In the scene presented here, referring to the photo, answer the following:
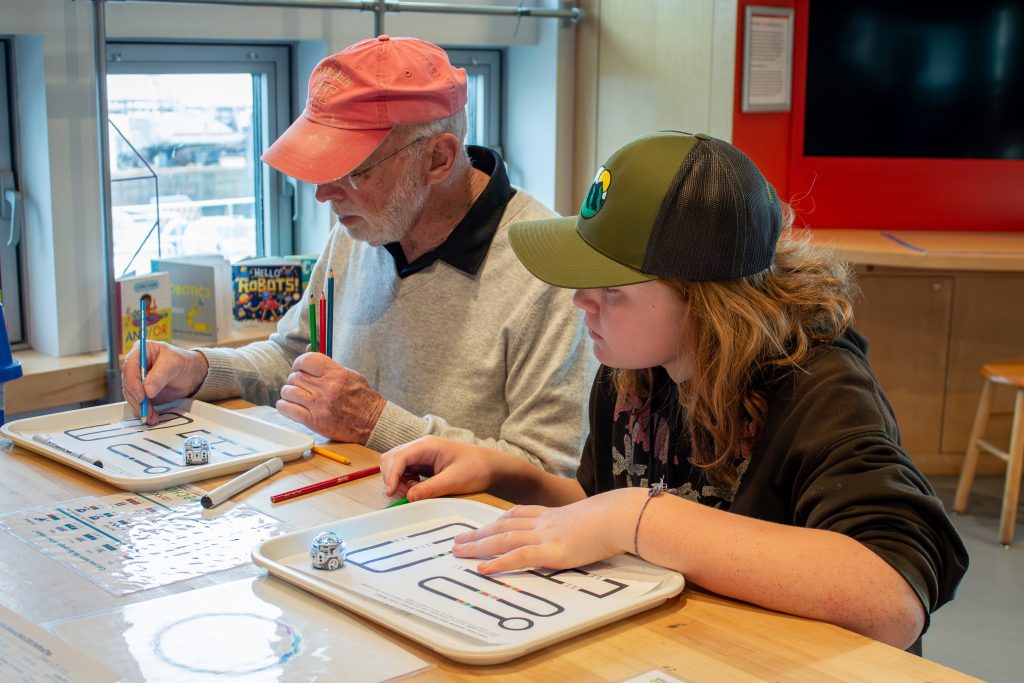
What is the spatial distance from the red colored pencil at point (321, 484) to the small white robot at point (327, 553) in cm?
27

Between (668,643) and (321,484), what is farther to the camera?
(321,484)

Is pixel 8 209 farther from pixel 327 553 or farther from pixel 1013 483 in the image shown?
pixel 1013 483

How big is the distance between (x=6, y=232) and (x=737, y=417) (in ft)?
6.85

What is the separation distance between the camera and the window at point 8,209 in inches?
106

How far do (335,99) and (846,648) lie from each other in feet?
3.71

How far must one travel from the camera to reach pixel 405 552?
4.06 feet

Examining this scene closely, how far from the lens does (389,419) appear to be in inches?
67.9

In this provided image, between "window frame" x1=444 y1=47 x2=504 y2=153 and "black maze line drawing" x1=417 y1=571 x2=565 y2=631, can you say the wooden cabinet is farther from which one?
"black maze line drawing" x1=417 y1=571 x2=565 y2=631

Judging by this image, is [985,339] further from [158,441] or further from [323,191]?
[158,441]

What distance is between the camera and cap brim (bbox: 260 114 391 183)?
5.72 ft

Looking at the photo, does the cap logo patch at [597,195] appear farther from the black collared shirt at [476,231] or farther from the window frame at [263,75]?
the window frame at [263,75]

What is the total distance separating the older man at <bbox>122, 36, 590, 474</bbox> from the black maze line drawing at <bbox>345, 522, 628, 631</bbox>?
1.48 feet

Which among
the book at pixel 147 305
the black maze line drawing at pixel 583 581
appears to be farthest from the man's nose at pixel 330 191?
the book at pixel 147 305

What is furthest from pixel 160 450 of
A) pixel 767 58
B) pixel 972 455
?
pixel 972 455
